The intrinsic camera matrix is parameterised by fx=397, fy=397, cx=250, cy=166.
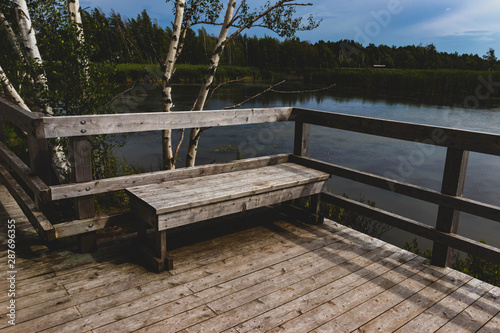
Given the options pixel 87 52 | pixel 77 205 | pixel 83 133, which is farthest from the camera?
pixel 87 52

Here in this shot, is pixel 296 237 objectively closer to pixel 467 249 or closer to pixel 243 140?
pixel 467 249

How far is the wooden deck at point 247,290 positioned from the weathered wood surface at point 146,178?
1.85 ft

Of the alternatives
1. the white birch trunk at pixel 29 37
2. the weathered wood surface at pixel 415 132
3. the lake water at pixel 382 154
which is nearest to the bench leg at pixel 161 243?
the weathered wood surface at pixel 415 132

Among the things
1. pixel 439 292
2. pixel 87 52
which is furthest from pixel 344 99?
pixel 439 292

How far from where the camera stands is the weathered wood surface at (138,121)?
9.31 feet

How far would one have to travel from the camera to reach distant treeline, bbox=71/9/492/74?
19.8ft

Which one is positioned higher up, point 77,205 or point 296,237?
point 77,205

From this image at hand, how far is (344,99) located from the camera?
23.8 metres

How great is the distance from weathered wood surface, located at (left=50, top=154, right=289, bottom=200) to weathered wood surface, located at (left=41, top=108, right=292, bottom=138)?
1.31 feet

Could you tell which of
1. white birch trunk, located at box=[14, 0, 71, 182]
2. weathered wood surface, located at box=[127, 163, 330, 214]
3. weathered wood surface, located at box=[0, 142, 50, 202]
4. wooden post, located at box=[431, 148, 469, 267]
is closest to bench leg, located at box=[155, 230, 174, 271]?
weathered wood surface, located at box=[127, 163, 330, 214]

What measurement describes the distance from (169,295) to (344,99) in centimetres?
2250

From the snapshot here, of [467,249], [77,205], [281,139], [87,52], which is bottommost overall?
[281,139]

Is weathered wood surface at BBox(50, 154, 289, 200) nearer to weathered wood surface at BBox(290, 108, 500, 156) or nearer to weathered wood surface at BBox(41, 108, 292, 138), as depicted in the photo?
weathered wood surface at BBox(41, 108, 292, 138)

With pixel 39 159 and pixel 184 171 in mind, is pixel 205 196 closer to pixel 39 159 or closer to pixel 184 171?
pixel 184 171
